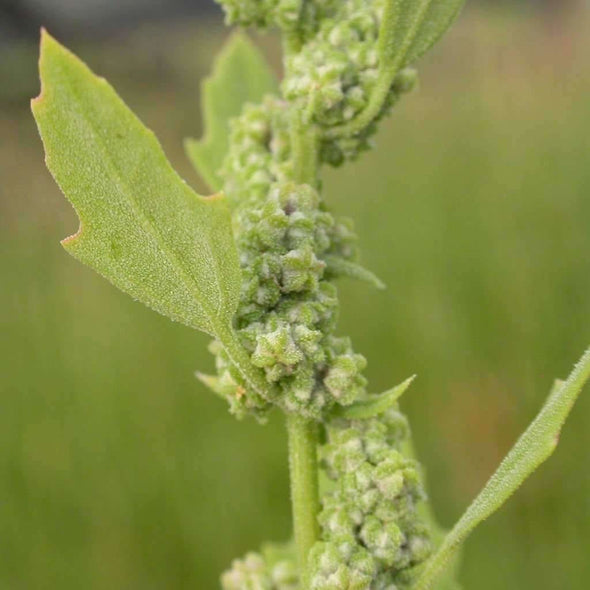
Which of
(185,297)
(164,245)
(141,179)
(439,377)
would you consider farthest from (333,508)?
(439,377)

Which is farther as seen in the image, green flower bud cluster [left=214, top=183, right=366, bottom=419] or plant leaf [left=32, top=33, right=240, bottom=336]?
green flower bud cluster [left=214, top=183, right=366, bottom=419]

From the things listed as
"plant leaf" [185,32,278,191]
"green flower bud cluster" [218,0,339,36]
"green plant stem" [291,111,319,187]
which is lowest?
"green plant stem" [291,111,319,187]

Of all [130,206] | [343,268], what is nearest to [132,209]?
[130,206]

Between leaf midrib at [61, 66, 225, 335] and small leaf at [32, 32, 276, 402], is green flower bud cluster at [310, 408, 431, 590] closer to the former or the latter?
small leaf at [32, 32, 276, 402]

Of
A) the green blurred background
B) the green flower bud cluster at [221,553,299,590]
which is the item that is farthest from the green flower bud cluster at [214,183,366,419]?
the green blurred background

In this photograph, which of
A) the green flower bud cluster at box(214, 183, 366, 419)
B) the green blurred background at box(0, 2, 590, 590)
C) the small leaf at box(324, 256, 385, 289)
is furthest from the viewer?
the green blurred background at box(0, 2, 590, 590)

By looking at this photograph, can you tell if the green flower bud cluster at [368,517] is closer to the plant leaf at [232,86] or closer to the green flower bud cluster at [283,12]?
the green flower bud cluster at [283,12]

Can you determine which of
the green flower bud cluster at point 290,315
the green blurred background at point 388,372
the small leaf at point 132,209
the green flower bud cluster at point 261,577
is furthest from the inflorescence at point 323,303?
the green blurred background at point 388,372
